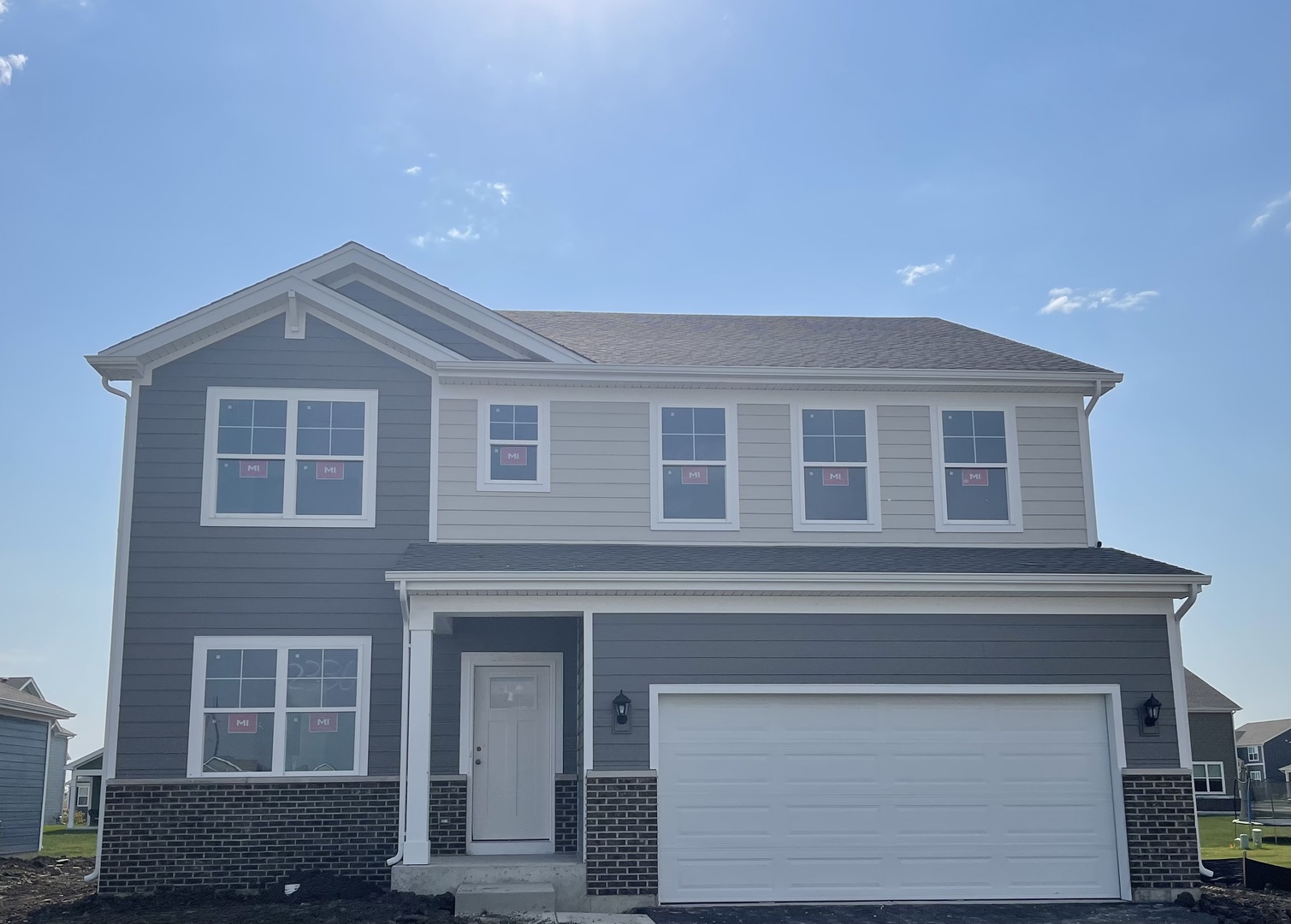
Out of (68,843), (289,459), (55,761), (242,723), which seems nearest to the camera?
(242,723)

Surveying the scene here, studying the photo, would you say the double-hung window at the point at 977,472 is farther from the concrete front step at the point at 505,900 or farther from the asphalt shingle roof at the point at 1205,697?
the asphalt shingle roof at the point at 1205,697

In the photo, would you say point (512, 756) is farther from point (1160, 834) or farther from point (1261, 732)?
point (1261, 732)

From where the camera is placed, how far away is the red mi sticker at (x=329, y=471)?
12.7m

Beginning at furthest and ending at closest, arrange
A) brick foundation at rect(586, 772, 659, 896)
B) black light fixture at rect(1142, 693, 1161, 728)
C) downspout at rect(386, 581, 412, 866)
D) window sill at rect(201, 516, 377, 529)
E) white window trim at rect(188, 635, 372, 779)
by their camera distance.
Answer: window sill at rect(201, 516, 377, 529)
white window trim at rect(188, 635, 372, 779)
black light fixture at rect(1142, 693, 1161, 728)
downspout at rect(386, 581, 412, 866)
brick foundation at rect(586, 772, 659, 896)

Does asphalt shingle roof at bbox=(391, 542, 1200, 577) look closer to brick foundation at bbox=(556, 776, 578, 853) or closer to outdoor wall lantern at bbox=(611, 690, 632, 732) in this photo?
outdoor wall lantern at bbox=(611, 690, 632, 732)

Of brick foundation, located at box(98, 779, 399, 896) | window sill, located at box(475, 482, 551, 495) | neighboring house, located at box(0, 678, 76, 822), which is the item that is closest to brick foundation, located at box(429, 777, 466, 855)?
brick foundation, located at box(98, 779, 399, 896)

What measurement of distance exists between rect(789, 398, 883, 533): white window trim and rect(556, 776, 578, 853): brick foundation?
12.4 ft

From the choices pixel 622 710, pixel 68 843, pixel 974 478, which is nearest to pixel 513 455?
pixel 622 710

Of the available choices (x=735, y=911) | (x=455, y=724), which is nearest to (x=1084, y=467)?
(x=735, y=911)

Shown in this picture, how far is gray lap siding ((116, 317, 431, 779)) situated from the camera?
12.1m

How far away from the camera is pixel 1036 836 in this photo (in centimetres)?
1171

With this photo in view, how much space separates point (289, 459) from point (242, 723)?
279 centimetres

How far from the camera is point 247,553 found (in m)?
12.4

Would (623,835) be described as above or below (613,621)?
below
